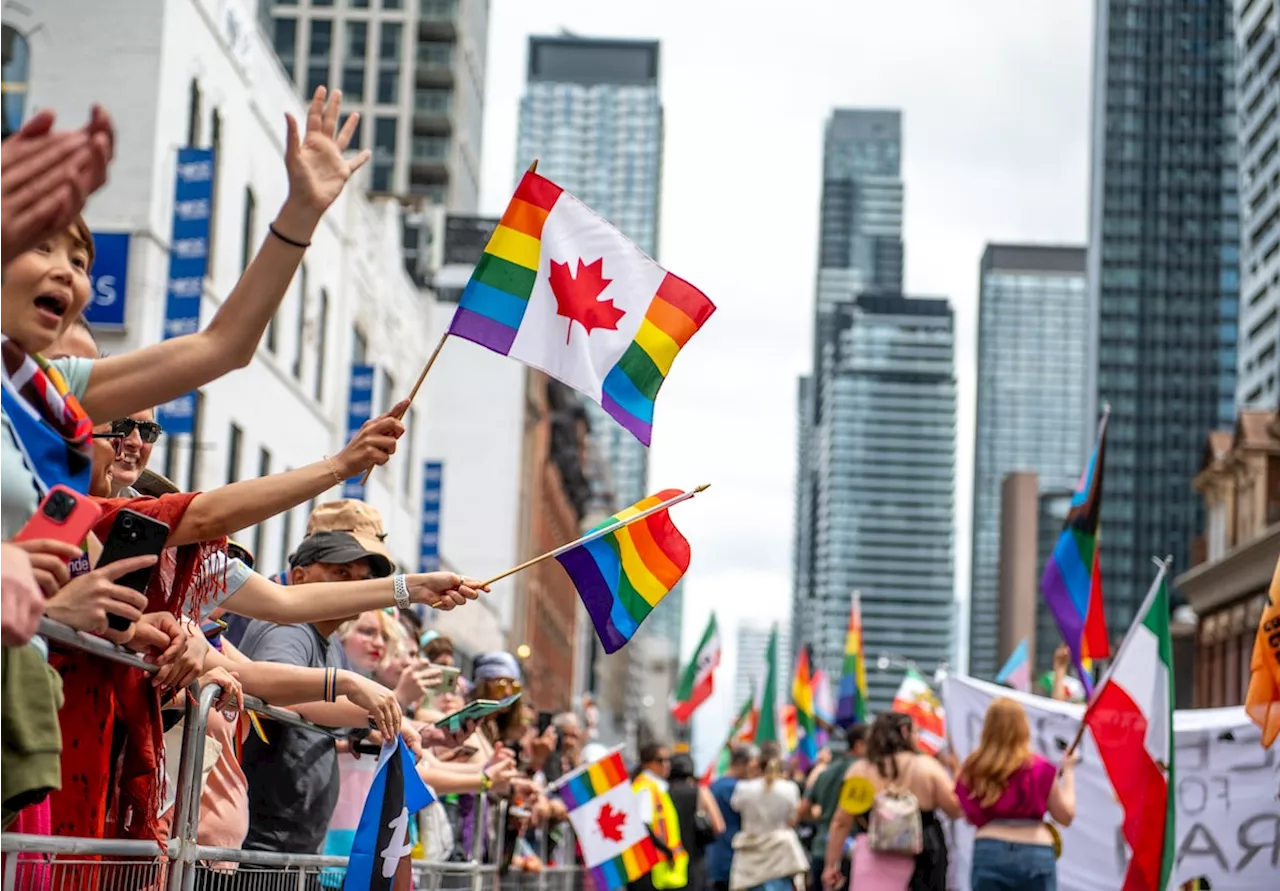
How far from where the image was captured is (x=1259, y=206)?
102812mm

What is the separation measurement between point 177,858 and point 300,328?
33484mm

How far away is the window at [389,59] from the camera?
9081cm

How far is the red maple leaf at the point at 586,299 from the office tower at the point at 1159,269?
16764 centimetres

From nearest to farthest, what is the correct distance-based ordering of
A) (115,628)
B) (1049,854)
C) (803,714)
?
(115,628) → (1049,854) → (803,714)

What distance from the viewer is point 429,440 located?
2783 inches

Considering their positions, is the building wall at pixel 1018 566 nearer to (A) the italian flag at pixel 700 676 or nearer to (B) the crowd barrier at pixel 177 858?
(A) the italian flag at pixel 700 676

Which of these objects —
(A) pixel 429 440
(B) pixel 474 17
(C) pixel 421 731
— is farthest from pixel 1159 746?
(B) pixel 474 17

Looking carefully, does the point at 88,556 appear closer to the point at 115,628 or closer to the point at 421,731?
the point at 115,628

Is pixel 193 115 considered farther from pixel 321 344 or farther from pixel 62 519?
pixel 62 519

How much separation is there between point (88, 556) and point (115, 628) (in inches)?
15.3

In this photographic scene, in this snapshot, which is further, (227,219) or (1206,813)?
(227,219)

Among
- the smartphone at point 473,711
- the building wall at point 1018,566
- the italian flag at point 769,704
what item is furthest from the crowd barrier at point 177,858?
the building wall at point 1018,566

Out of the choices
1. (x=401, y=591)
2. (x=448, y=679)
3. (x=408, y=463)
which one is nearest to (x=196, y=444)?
(x=408, y=463)

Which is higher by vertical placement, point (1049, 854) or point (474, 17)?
point (474, 17)
